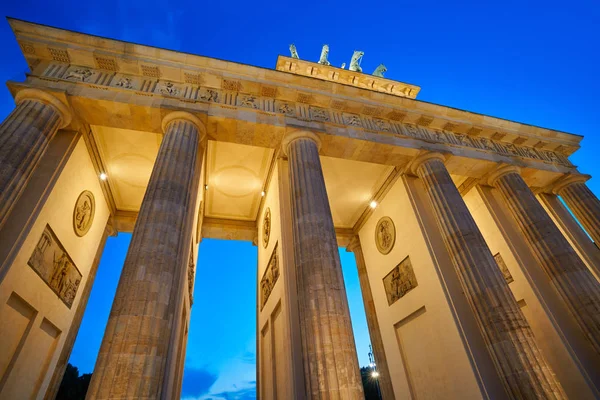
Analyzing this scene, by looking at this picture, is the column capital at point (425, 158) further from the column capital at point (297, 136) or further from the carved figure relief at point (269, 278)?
the carved figure relief at point (269, 278)

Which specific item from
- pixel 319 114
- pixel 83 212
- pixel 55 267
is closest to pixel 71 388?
pixel 83 212

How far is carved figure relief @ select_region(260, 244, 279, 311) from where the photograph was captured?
1007cm

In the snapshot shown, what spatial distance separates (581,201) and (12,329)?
20350 mm

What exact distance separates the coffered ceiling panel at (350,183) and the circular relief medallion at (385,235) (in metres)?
1.63

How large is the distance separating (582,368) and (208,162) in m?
14.2

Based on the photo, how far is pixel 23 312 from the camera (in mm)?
7879

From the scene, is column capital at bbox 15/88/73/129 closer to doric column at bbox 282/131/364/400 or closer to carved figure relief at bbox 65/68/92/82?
carved figure relief at bbox 65/68/92/82

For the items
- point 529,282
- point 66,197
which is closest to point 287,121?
point 66,197

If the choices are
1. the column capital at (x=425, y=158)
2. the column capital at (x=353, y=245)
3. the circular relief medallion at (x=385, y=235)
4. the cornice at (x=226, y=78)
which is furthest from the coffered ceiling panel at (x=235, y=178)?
the circular relief medallion at (x=385, y=235)

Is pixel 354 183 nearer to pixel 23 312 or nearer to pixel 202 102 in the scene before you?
pixel 202 102

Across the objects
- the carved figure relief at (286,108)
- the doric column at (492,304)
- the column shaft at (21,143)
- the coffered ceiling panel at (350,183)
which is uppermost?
the carved figure relief at (286,108)

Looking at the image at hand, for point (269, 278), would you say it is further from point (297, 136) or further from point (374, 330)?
point (374, 330)

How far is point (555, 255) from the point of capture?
9969 mm

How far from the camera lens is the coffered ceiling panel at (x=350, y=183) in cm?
1317
